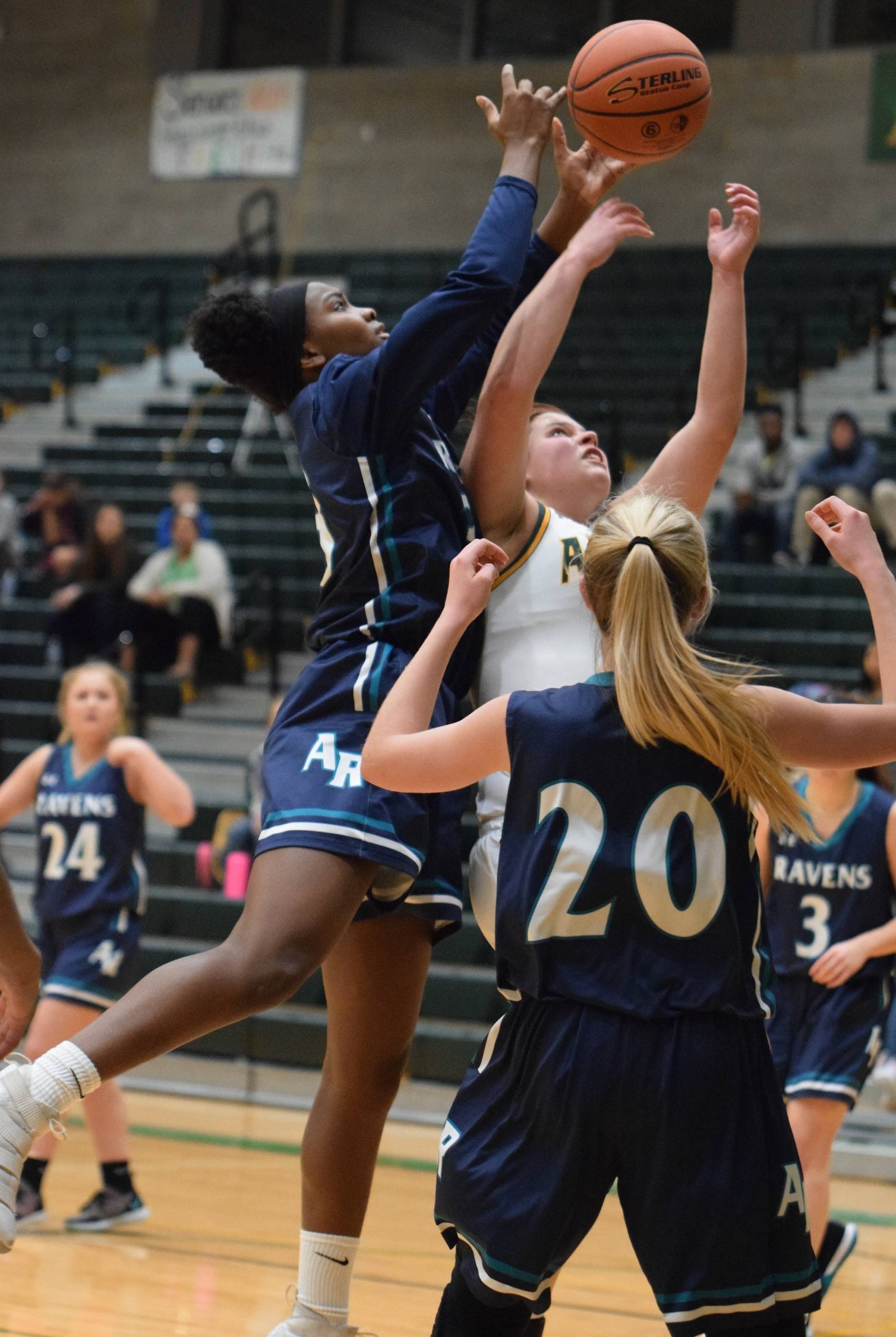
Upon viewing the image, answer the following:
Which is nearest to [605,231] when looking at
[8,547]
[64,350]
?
[8,547]

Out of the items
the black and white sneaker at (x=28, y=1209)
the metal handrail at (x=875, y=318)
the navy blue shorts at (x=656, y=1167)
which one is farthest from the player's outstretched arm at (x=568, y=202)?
the metal handrail at (x=875, y=318)

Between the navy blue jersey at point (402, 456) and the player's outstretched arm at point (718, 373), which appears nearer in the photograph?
the navy blue jersey at point (402, 456)

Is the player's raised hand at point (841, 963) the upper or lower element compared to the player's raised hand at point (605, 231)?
lower

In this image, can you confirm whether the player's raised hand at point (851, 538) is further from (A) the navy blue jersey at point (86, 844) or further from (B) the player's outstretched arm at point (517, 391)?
(A) the navy blue jersey at point (86, 844)

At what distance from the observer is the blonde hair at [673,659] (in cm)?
207

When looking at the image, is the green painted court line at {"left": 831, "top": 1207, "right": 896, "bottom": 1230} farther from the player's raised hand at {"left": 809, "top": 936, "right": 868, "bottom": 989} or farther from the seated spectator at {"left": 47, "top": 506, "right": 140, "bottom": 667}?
the seated spectator at {"left": 47, "top": 506, "right": 140, "bottom": 667}

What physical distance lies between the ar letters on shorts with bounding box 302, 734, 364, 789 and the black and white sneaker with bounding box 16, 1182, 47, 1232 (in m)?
2.32

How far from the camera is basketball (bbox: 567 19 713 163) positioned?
293 centimetres

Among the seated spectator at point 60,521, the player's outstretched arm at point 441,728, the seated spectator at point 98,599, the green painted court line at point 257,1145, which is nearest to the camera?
the player's outstretched arm at point 441,728

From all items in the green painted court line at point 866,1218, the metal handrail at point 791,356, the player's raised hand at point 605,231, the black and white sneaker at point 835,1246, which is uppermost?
the metal handrail at point 791,356

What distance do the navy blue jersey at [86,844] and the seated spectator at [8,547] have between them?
20.4 feet

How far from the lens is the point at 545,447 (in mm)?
3074

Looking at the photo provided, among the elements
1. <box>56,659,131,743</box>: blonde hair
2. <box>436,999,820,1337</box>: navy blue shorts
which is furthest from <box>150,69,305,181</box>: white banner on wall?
<box>436,999,820,1337</box>: navy blue shorts

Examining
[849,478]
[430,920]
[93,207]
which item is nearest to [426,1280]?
[430,920]
